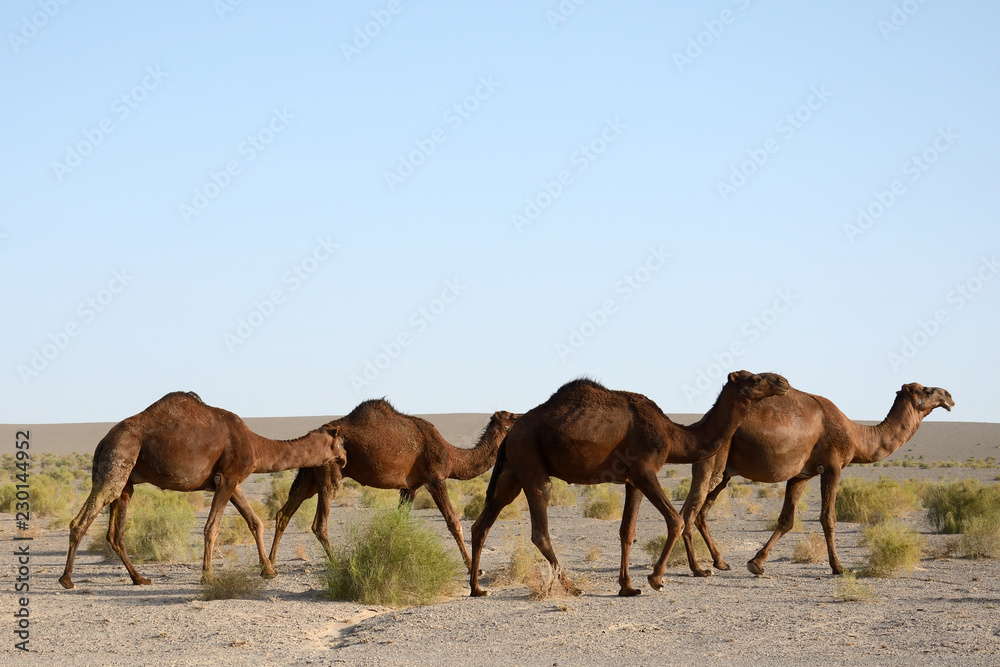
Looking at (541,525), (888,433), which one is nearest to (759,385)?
(541,525)

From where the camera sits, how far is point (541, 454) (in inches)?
507

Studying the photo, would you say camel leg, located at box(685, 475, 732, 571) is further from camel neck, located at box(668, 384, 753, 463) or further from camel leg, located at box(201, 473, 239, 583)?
camel leg, located at box(201, 473, 239, 583)

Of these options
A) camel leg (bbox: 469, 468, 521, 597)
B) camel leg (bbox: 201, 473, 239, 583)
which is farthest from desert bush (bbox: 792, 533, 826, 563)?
camel leg (bbox: 201, 473, 239, 583)

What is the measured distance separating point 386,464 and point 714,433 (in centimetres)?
513

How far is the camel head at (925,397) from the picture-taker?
1666cm

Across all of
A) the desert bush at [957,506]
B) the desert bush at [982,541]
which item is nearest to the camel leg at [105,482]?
the desert bush at [982,541]

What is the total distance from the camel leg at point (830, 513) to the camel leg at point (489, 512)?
4551mm

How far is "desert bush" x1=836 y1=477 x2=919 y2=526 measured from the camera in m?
23.6

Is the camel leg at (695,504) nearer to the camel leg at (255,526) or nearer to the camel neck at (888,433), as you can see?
the camel neck at (888,433)

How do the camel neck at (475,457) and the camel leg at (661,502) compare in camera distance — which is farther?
the camel neck at (475,457)

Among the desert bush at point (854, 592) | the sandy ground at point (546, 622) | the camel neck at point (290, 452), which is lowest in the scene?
the sandy ground at point (546, 622)

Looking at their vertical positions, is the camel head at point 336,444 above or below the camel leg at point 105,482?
above

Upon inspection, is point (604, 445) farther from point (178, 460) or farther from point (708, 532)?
point (178, 460)

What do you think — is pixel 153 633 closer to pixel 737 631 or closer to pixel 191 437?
pixel 191 437
